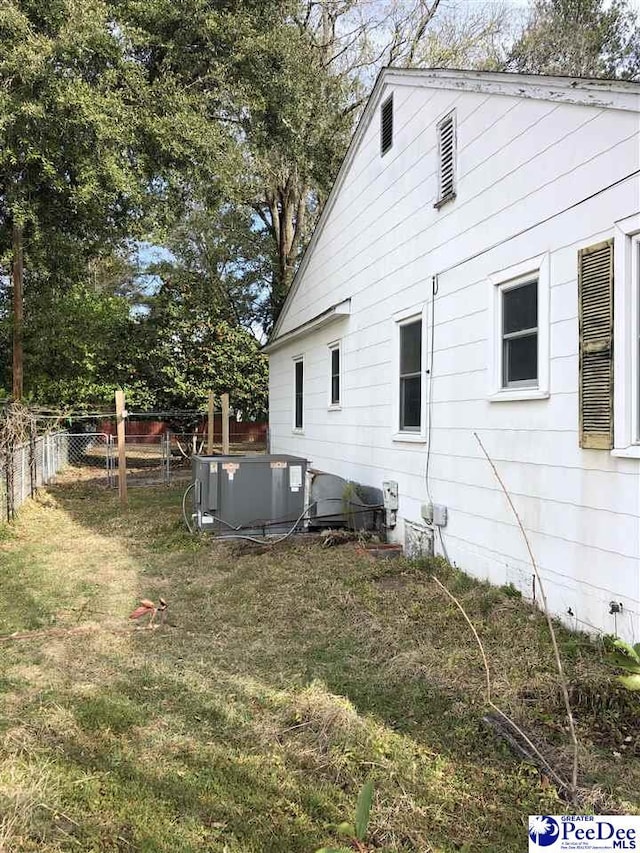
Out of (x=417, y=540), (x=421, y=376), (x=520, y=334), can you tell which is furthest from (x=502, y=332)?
(x=417, y=540)

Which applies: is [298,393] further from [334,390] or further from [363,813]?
[363,813]

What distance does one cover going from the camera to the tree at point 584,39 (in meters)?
18.8

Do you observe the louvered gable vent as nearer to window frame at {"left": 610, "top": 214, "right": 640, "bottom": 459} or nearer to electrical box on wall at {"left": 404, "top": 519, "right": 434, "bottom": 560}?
window frame at {"left": 610, "top": 214, "right": 640, "bottom": 459}

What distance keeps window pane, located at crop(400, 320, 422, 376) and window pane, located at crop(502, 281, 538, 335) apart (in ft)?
5.80

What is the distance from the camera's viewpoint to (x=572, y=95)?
4.43 metres

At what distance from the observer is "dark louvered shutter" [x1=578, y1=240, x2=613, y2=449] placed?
13.2 ft

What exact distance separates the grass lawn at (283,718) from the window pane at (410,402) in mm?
1921

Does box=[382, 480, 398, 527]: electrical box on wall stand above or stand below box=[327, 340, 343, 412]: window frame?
below

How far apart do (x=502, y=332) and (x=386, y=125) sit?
4206 millimetres

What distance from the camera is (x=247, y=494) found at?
8.25 m

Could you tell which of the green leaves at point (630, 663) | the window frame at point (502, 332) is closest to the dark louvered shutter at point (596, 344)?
the window frame at point (502, 332)

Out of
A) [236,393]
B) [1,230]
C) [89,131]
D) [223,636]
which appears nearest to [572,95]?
[223,636]

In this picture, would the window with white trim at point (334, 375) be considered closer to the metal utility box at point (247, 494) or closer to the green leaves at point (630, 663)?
the metal utility box at point (247, 494)

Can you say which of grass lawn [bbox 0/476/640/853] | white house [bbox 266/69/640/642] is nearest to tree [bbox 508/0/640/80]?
white house [bbox 266/69/640/642]
